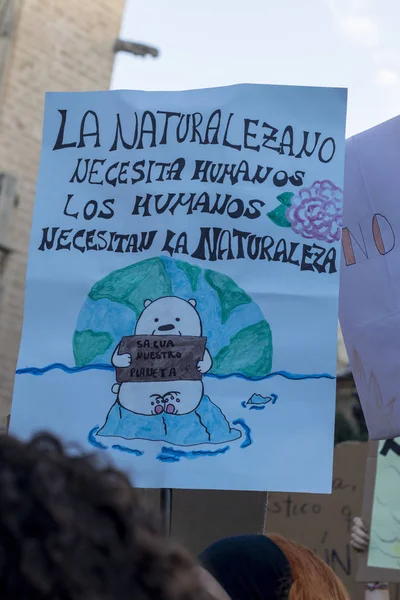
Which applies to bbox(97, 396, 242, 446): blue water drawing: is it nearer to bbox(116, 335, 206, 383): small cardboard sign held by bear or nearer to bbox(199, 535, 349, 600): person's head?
bbox(116, 335, 206, 383): small cardboard sign held by bear

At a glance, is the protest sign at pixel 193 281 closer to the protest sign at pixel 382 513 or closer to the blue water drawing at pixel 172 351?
the blue water drawing at pixel 172 351

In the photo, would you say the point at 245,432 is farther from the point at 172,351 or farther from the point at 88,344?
the point at 88,344

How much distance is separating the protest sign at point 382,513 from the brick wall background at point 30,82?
576cm

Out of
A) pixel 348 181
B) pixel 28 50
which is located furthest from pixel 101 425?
pixel 28 50

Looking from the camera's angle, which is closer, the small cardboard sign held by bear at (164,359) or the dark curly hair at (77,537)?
the dark curly hair at (77,537)

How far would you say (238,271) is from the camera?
2.17 m

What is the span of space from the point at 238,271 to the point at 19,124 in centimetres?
703

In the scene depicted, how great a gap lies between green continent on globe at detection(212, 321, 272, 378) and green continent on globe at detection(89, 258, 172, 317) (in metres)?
0.20

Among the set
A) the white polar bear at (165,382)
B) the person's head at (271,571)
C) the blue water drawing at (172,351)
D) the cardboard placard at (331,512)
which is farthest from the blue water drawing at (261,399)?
the cardboard placard at (331,512)

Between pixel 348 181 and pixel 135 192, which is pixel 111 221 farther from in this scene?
pixel 348 181

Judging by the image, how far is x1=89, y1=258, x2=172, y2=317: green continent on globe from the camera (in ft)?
6.99

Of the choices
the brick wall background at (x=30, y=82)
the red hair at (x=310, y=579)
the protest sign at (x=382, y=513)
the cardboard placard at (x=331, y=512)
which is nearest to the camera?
the red hair at (x=310, y=579)

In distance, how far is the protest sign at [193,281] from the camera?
2.03 m

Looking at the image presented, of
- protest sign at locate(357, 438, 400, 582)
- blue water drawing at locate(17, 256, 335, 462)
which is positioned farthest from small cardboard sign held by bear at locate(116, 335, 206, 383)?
protest sign at locate(357, 438, 400, 582)
